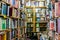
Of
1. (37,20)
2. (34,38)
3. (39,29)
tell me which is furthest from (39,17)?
(34,38)

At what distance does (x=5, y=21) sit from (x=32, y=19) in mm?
4279

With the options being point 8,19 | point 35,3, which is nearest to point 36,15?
point 35,3

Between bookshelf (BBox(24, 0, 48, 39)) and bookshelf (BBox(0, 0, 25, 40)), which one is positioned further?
bookshelf (BBox(24, 0, 48, 39))

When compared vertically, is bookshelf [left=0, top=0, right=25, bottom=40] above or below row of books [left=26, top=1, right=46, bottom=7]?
below

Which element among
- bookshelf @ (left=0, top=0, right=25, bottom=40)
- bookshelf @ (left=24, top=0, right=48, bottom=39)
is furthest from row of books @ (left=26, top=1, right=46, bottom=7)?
bookshelf @ (left=0, top=0, right=25, bottom=40)

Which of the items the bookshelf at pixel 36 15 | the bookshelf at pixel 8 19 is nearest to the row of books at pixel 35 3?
the bookshelf at pixel 36 15

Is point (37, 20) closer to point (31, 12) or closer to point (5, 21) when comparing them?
point (31, 12)

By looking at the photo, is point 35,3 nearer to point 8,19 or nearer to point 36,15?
point 36,15

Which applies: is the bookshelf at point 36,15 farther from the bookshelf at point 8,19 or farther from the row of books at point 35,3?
the bookshelf at point 8,19

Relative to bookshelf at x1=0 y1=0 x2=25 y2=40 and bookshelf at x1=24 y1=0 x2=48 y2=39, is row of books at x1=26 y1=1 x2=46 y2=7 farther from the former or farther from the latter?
bookshelf at x1=0 y1=0 x2=25 y2=40

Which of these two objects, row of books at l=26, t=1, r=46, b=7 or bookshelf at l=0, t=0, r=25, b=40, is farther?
row of books at l=26, t=1, r=46, b=7

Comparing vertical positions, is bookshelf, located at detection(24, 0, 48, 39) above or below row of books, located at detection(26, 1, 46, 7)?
below

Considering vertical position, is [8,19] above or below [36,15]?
below

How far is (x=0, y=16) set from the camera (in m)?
2.36
